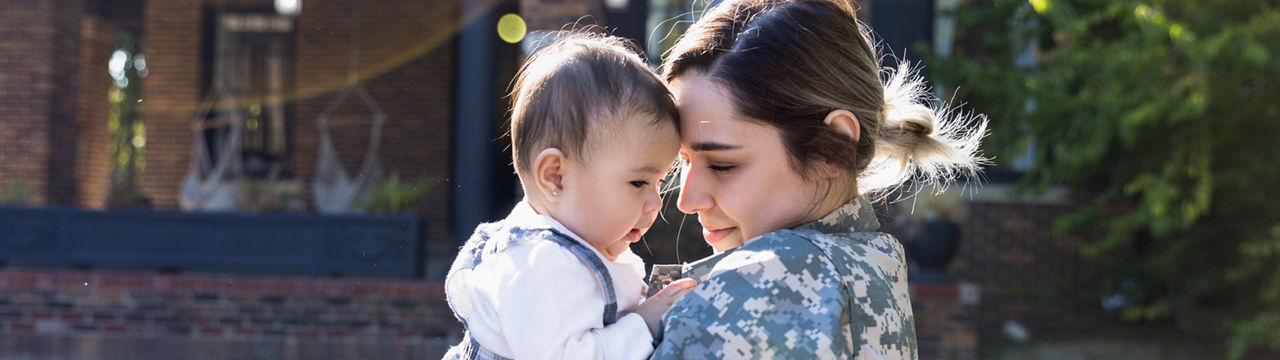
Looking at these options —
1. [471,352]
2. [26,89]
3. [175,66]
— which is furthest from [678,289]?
[175,66]

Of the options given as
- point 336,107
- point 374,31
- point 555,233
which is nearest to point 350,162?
A: point 336,107

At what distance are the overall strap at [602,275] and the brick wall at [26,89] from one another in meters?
10.1

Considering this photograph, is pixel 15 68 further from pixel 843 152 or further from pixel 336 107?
pixel 843 152

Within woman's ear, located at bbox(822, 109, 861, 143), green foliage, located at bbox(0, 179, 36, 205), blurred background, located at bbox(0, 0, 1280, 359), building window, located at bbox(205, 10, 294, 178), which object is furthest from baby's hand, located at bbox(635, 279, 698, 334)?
building window, located at bbox(205, 10, 294, 178)

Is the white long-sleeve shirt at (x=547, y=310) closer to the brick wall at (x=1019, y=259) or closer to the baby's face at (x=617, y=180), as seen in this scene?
the baby's face at (x=617, y=180)

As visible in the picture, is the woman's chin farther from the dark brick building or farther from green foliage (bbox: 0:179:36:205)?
green foliage (bbox: 0:179:36:205)

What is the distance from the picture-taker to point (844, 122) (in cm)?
176

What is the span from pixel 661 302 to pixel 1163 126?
701cm

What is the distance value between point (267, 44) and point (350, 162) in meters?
1.63

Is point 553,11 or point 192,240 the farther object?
point 553,11

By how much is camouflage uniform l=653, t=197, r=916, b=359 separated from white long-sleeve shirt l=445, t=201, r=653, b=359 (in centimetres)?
11

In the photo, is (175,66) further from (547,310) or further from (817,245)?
(817,245)

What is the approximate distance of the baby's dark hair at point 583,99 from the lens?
6.07 ft

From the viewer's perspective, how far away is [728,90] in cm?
174
